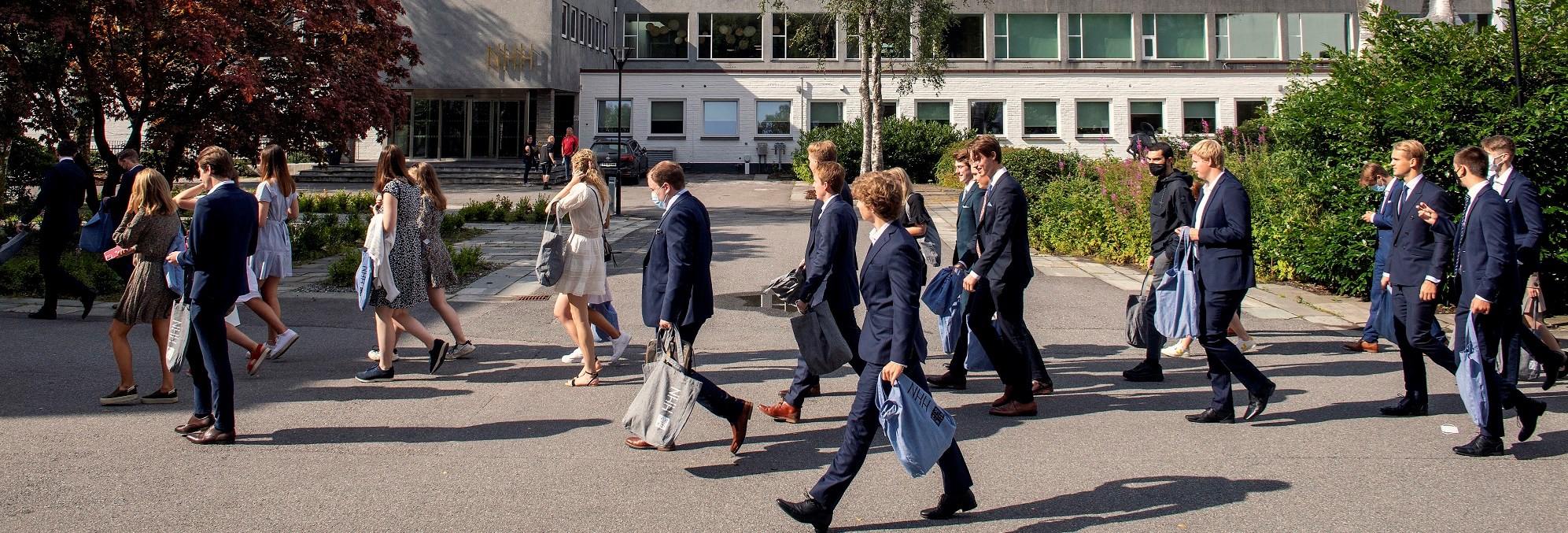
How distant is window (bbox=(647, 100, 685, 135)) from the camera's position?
4169 cm

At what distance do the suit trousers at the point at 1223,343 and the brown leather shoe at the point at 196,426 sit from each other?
202 inches

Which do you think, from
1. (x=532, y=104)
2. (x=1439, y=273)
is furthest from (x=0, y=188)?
(x=532, y=104)

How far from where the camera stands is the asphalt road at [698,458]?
4785 millimetres

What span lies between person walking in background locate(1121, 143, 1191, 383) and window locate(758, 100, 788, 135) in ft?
110

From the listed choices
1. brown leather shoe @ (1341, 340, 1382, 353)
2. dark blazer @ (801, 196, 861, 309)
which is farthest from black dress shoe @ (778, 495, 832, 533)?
brown leather shoe @ (1341, 340, 1382, 353)

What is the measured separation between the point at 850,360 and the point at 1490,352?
10.1 feet

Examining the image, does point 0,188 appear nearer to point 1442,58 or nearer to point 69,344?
point 69,344

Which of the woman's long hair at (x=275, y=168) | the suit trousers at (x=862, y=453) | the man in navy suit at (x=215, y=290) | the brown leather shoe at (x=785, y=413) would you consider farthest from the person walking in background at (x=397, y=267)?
the suit trousers at (x=862, y=453)

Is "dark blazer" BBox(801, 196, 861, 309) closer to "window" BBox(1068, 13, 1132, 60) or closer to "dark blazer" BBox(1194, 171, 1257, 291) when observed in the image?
"dark blazer" BBox(1194, 171, 1257, 291)

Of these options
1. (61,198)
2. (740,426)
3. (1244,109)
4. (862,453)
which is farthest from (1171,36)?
(862,453)

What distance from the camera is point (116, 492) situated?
16.5 feet

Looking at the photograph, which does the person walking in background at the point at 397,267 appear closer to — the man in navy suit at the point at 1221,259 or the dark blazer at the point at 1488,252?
the man in navy suit at the point at 1221,259

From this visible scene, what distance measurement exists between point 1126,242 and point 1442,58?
4.40 m

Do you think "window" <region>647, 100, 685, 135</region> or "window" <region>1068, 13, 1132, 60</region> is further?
"window" <region>1068, 13, 1132, 60</region>
